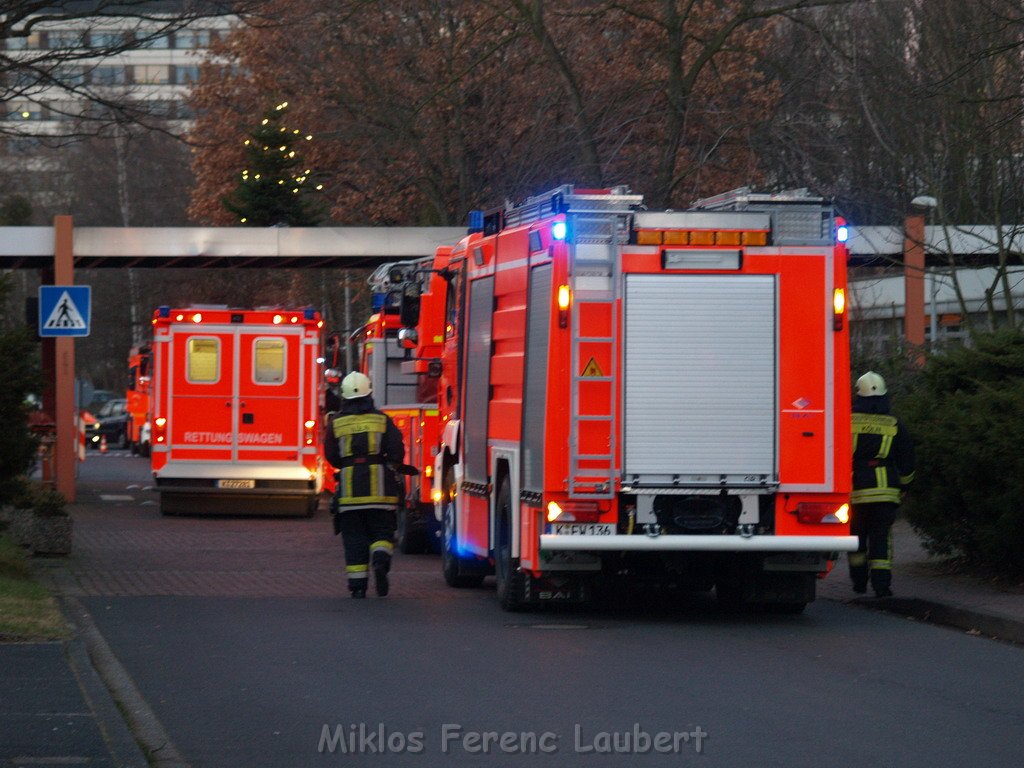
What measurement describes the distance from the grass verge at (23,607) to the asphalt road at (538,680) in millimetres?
409

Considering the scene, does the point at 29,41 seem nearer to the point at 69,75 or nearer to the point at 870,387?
the point at 69,75

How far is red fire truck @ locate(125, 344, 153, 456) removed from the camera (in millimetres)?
38825

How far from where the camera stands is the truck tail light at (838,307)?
38.7 ft

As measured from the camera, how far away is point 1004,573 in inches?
542

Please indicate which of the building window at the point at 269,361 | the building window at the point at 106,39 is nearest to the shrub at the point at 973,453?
the building window at the point at 106,39

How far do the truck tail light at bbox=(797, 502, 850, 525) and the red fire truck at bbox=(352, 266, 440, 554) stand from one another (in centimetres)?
551

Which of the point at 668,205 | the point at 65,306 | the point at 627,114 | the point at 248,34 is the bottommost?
the point at 65,306

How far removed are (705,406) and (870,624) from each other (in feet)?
7.25

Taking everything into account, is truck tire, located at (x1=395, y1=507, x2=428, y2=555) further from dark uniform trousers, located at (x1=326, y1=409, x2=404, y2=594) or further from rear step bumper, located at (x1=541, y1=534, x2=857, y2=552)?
rear step bumper, located at (x1=541, y1=534, x2=857, y2=552)

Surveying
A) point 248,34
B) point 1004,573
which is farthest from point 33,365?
point 248,34

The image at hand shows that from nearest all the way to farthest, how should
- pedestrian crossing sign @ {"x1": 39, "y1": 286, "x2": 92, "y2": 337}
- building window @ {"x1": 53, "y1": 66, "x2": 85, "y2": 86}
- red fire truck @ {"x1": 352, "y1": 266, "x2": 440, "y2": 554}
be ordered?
building window @ {"x1": 53, "y1": 66, "x2": 85, "y2": 86}, red fire truck @ {"x1": 352, "y1": 266, "x2": 440, "y2": 554}, pedestrian crossing sign @ {"x1": 39, "y1": 286, "x2": 92, "y2": 337}

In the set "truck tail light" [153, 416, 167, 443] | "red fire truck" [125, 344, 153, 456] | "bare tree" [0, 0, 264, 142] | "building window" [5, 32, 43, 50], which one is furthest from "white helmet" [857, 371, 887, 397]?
"red fire truck" [125, 344, 153, 456]

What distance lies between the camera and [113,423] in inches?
2303

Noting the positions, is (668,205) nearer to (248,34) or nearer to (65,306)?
(65,306)
